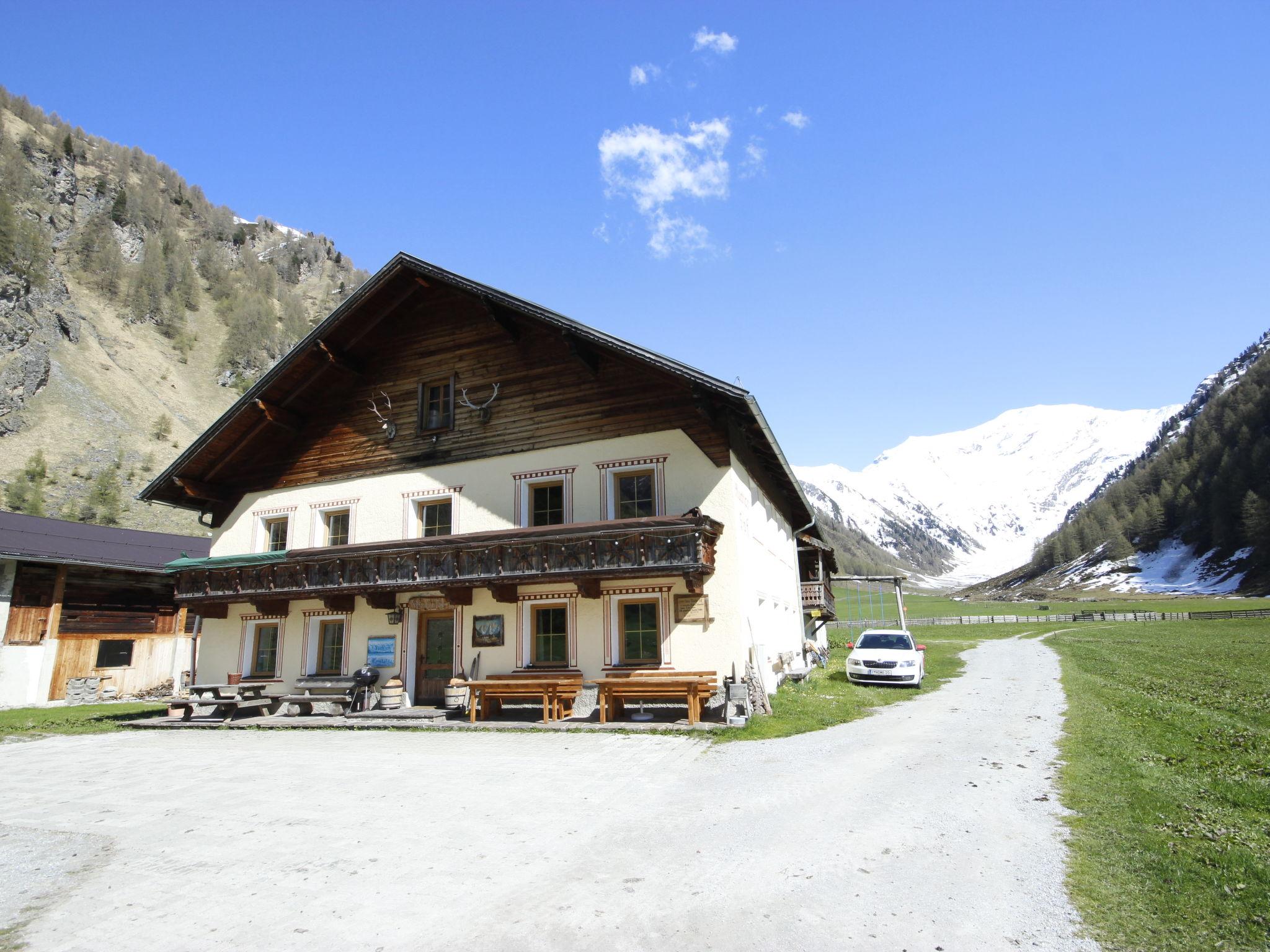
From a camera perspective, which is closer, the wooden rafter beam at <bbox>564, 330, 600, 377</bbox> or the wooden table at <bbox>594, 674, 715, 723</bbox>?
the wooden table at <bbox>594, 674, 715, 723</bbox>

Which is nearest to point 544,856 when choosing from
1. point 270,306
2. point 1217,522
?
point 270,306

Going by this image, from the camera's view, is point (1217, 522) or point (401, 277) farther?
point (1217, 522)

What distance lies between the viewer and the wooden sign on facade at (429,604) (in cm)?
1853

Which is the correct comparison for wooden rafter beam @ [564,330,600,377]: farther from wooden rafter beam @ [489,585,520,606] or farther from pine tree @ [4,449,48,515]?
pine tree @ [4,449,48,515]

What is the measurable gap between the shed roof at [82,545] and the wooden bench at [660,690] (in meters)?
17.1

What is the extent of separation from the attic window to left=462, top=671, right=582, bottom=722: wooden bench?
288 inches

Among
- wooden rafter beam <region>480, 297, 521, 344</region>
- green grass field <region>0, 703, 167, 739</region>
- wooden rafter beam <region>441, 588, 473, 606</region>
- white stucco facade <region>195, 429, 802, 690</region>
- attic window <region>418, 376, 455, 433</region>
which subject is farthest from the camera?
attic window <region>418, 376, 455, 433</region>

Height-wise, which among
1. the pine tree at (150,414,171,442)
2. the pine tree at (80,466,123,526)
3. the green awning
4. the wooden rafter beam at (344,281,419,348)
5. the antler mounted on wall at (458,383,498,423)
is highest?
the pine tree at (150,414,171,442)

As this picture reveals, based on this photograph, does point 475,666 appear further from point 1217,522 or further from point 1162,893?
point 1217,522

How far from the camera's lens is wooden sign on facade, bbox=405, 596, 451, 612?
18531 mm

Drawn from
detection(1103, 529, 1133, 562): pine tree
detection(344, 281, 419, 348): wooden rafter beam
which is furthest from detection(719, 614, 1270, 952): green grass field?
detection(1103, 529, 1133, 562): pine tree

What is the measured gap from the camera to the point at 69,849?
24.0 ft

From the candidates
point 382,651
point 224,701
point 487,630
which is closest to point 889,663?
point 487,630

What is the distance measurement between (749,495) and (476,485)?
23.8ft
